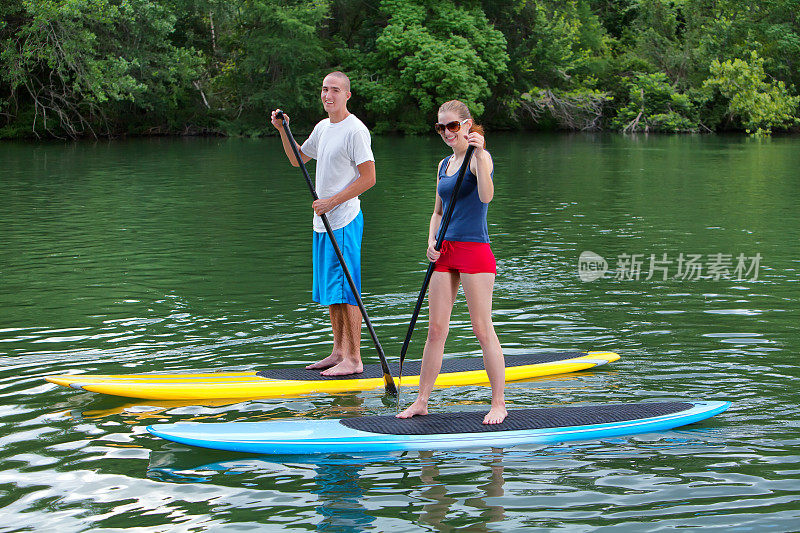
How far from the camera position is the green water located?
469 cm

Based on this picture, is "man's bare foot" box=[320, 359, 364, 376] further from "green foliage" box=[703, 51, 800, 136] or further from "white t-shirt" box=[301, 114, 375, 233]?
"green foliage" box=[703, 51, 800, 136]

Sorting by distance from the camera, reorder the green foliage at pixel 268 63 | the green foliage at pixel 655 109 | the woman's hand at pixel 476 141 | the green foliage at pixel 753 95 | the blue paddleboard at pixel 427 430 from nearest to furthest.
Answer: the woman's hand at pixel 476 141
the blue paddleboard at pixel 427 430
the green foliage at pixel 753 95
the green foliage at pixel 268 63
the green foliage at pixel 655 109

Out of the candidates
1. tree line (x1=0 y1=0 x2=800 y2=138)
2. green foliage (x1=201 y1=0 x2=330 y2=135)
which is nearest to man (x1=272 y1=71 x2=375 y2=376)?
tree line (x1=0 y1=0 x2=800 y2=138)

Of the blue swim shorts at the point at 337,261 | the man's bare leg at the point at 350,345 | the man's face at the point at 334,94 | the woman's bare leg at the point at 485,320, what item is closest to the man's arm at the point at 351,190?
the blue swim shorts at the point at 337,261

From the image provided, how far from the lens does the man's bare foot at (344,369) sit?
680 centimetres

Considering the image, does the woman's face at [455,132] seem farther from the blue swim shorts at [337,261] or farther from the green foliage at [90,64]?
the green foliage at [90,64]

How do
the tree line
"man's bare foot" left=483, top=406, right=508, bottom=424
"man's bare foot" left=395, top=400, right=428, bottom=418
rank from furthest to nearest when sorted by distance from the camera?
the tree line, "man's bare foot" left=395, top=400, right=428, bottom=418, "man's bare foot" left=483, top=406, right=508, bottom=424

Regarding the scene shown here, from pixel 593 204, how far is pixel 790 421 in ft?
39.9

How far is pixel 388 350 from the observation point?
7699mm

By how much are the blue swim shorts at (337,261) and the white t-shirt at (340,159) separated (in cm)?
7

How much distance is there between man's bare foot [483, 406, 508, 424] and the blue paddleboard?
0.05 meters

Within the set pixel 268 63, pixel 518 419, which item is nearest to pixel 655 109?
pixel 268 63

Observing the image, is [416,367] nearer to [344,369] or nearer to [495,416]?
[344,369]

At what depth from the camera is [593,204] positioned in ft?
58.1
